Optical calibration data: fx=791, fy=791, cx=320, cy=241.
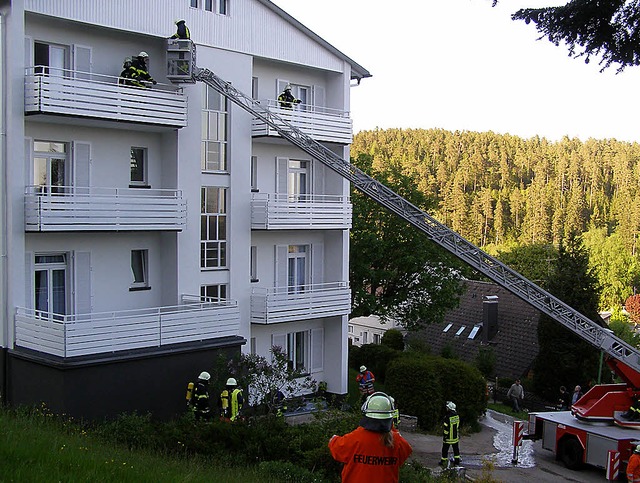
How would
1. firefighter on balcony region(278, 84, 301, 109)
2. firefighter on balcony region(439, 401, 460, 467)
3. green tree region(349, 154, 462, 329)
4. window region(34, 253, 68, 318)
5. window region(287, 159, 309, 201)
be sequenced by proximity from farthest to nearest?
green tree region(349, 154, 462, 329), window region(287, 159, 309, 201), firefighter on balcony region(278, 84, 301, 109), window region(34, 253, 68, 318), firefighter on balcony region(439, 401, 460, 467)

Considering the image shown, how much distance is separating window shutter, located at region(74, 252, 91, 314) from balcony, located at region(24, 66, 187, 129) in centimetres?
359

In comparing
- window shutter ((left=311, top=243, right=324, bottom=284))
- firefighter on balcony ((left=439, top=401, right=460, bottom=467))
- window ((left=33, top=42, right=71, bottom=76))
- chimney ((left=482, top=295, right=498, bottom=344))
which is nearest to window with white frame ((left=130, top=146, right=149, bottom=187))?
window ((left=33, top=42, right=71, bottom=76))

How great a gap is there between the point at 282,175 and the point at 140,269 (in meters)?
6.18

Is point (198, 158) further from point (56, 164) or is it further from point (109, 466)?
point (109, 466)

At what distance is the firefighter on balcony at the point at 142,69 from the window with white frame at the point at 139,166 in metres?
2.02

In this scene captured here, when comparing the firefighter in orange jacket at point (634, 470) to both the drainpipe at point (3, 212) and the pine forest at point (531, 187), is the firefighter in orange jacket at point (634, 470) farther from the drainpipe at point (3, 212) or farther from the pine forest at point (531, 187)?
the pine forest at point (531, 187)

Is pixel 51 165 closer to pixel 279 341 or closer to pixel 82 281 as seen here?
pixel 82 281

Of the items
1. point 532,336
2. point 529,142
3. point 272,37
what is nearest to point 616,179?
point 529,142

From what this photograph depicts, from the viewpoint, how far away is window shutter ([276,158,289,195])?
2619 cm

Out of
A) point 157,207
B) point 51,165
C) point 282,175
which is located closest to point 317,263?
point 282,175

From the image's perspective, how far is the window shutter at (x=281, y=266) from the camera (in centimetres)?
2622

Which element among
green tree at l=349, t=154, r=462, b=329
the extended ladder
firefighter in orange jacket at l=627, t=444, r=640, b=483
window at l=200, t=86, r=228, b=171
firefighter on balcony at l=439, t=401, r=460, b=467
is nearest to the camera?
firefighter in orange jacket at l=627, t=444, r=640, b=483

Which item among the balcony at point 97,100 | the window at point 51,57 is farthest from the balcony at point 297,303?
the window at point 51,57

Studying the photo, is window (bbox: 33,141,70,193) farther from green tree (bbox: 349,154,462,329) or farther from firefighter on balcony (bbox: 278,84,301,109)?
green tree (bbox: 349,154,462,329)
